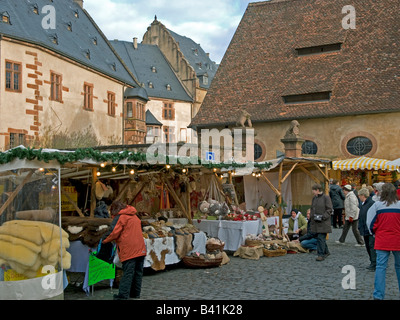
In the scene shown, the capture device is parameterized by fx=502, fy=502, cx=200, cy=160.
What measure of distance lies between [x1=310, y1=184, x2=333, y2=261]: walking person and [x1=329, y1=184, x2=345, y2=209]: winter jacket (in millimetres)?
6341

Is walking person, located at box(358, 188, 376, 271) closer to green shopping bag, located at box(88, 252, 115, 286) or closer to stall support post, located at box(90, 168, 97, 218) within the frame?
green shopping bag, located at box(88, 252, 115, 286)

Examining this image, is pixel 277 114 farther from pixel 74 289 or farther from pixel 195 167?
pixel 74 289

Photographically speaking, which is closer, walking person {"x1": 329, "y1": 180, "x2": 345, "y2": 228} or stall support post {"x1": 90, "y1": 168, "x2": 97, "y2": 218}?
stall support post {"x1": 90, "y1": 168, "x2": 97, "y2": 218}

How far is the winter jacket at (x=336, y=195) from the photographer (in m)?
17.5

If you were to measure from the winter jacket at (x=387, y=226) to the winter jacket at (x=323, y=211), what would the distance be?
13.4 ft

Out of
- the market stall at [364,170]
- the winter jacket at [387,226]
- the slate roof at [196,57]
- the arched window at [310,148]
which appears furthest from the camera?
the slate roof at [196,57]

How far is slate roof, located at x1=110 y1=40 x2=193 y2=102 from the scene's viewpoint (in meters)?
50.3

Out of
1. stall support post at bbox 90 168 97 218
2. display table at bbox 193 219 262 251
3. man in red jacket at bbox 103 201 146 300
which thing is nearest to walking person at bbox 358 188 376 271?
display table at bbox 193 219 262 251

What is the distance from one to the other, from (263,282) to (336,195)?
9482 mm

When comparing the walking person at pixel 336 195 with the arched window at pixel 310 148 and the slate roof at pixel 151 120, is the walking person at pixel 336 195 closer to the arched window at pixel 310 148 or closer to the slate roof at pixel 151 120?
the arched window at pixel 310 148

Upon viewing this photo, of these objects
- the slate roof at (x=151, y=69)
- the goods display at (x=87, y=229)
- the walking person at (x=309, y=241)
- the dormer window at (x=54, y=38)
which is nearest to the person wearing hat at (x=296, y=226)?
the walking person at (x=309, y=241)

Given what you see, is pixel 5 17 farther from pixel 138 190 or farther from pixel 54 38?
pixel 138 190

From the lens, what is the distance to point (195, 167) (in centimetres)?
1251
